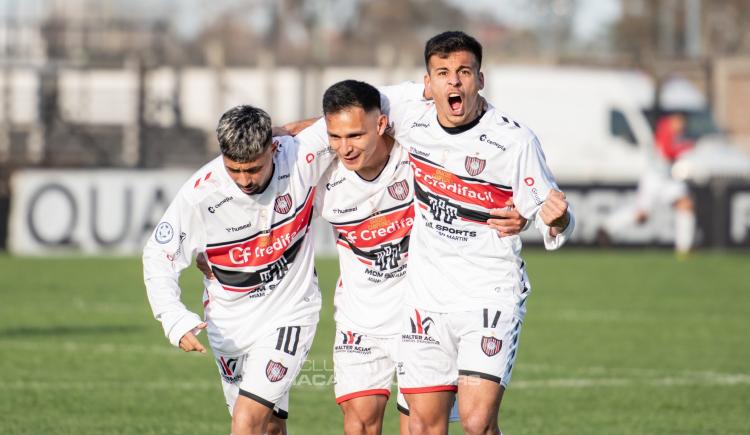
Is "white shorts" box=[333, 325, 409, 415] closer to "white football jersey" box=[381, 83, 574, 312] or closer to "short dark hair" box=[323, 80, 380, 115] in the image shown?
"white football jersey" box=[381, 83, 574, 312]

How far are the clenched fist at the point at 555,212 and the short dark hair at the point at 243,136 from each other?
144 centimetres

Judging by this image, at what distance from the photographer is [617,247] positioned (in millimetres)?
24656

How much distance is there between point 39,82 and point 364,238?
22701mm

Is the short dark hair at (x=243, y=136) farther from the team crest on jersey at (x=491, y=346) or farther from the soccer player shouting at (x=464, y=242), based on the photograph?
the team crest on jersey at (x=491, y=346)

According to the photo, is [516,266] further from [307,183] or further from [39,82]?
[39,82]

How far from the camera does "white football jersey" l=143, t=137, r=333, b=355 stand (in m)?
7.02

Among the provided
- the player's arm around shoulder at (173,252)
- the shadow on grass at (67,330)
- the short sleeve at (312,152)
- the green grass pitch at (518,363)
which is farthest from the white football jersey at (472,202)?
the shadow on grass at (67,330)

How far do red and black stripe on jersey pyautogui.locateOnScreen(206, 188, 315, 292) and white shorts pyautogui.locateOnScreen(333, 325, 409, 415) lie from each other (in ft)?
2.19

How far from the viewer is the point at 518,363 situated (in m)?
12.3

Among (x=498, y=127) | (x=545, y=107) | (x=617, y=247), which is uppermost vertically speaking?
(x=498, y=127)

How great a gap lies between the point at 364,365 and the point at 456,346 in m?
0.68

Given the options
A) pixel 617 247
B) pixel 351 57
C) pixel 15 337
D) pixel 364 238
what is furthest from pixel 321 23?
pixel 364 238

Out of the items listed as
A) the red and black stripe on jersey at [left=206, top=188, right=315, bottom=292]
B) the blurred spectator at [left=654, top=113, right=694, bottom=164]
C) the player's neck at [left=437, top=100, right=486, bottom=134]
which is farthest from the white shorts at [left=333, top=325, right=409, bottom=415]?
the blurred spectator at [left=654, top=113, right=694, bottom=164]

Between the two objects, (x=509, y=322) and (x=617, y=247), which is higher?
(x=509, y=322)
